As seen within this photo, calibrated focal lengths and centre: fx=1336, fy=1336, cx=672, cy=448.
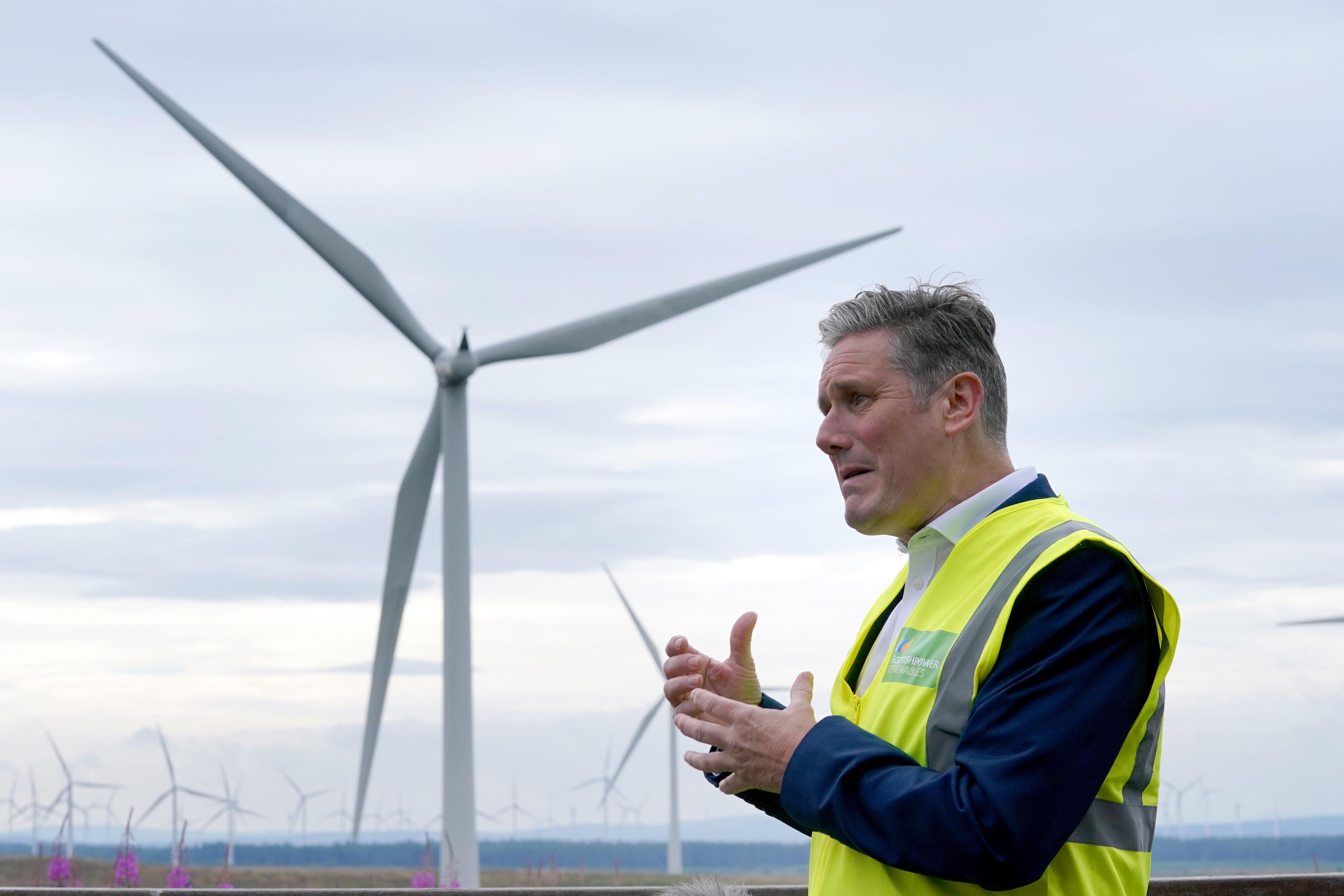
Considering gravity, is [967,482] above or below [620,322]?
below

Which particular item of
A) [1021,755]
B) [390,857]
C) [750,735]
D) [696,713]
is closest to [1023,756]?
[1021,755]

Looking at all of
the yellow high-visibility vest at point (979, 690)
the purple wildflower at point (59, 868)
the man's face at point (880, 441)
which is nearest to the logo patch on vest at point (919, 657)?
the yellow high-visibility vest at point (979, 690)

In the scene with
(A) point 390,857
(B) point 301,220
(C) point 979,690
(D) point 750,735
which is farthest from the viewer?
(A) point 390,857

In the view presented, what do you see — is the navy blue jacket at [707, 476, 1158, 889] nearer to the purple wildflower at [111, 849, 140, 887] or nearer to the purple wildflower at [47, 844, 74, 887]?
the purple wildflower at [111, 849, 140, 887]

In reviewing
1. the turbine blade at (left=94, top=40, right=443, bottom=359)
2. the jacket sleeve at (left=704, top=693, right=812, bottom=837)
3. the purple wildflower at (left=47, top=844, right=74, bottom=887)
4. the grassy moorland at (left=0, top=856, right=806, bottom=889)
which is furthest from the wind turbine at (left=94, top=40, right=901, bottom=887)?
the jacket sleeve at (left=704, top=693, right=812, bottom=837)

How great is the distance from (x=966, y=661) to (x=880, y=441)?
0.59 meters

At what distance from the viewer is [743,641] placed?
2996 mm

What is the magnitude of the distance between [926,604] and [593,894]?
6.01 feet

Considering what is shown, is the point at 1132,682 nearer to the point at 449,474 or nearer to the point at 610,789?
the point at 449,474

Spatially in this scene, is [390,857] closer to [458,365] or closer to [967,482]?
[458,365]

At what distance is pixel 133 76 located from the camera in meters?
18.2

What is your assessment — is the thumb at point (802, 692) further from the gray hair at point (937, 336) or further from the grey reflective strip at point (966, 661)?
the gray hair at point (937, 336)

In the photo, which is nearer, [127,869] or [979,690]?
[979,690]

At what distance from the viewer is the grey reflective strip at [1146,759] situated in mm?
2457
